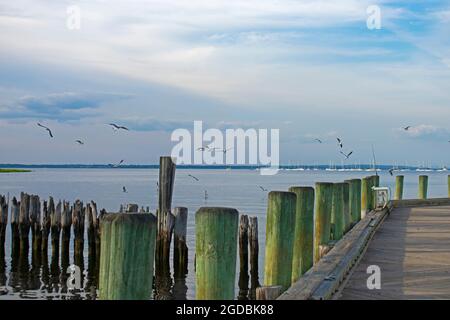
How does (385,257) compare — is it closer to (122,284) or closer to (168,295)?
(122,284)

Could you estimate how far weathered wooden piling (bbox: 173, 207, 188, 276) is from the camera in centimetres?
1794

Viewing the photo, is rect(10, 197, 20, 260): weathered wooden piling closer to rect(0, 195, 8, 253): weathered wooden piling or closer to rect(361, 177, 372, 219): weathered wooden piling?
rect(0, 195, 8, 253): weathered wooden piling

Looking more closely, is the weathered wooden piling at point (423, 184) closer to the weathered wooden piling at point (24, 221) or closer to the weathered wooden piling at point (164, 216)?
the weathered wooden piling at point (164, 216)

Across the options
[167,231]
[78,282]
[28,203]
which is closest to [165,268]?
[167,231]

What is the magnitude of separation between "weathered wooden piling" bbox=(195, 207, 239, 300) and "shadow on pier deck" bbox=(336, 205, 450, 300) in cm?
191

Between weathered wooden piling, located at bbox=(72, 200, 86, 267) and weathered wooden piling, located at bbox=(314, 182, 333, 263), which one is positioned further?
weathered wooden piling, located at bbox=(72, 200, 86, 267)

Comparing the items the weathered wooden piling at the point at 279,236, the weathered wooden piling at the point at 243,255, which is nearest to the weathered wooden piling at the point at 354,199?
the weathered wooden piling at the point at 243,255

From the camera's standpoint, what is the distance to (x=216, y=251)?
5.66 metres

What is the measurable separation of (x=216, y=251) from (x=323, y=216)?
17.8 ft

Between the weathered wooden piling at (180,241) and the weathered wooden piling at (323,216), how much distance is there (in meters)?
7.39

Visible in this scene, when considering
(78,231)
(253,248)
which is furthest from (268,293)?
(78,231)

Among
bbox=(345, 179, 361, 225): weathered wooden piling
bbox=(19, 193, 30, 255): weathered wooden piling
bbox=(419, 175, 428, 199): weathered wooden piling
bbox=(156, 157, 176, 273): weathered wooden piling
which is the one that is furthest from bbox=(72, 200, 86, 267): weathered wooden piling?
bbox=(419, 175, 428, 199): weathered wooden piling

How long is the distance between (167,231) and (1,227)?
7510mm
